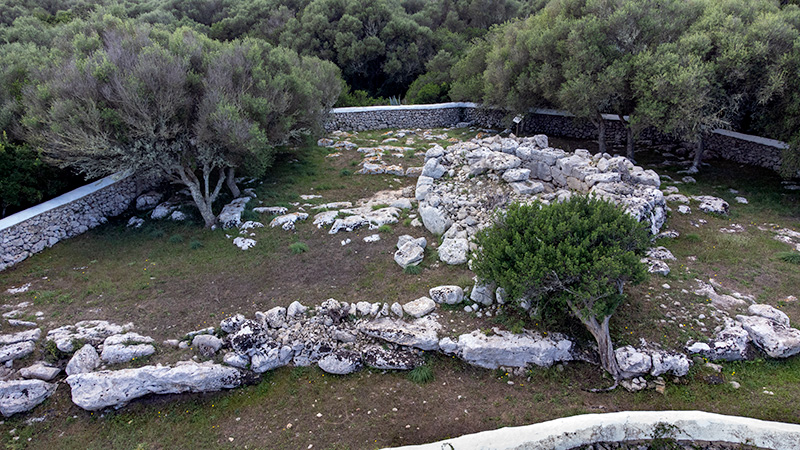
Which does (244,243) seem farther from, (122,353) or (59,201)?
(59,201)

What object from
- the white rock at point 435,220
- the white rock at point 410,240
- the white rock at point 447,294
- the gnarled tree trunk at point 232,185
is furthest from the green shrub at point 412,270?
the gnarled tree trunk at point 232,185

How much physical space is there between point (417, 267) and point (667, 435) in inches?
282

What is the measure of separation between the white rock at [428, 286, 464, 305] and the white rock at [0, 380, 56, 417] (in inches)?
355

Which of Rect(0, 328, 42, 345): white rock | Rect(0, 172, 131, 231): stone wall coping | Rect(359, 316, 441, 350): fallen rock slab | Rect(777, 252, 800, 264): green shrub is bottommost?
Rect(777, 252, 800, 264): green shrub

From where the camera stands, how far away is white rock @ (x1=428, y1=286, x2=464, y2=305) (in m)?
11.0

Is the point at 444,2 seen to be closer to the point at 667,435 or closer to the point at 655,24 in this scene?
the point at 655,24

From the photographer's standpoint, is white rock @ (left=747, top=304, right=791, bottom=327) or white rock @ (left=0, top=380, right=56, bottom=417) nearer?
white rock @ (left=0, top=380, right=56, bottom=417)

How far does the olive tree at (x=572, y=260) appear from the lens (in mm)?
8719

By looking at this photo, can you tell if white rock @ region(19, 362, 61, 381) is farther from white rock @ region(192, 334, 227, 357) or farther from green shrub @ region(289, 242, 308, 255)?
green shrub @ region(289, 242, 308, 255)

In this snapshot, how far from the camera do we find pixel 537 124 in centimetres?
2898

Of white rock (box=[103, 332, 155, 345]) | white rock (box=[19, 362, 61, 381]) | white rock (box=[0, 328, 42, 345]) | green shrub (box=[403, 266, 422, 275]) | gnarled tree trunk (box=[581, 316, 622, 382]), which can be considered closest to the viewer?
gnarled tree trunk (box=[581, 316, 622, 382])

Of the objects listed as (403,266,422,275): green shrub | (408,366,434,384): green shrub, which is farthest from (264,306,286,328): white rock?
(403,266,422,275): green shrub

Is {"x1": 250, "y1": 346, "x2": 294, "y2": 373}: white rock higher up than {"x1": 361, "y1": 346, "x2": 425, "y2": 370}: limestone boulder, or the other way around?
{"x1": 250, "y1": 346, "x2": 294, "y2": 373}: white rock

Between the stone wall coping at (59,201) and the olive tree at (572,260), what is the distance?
13.9m
